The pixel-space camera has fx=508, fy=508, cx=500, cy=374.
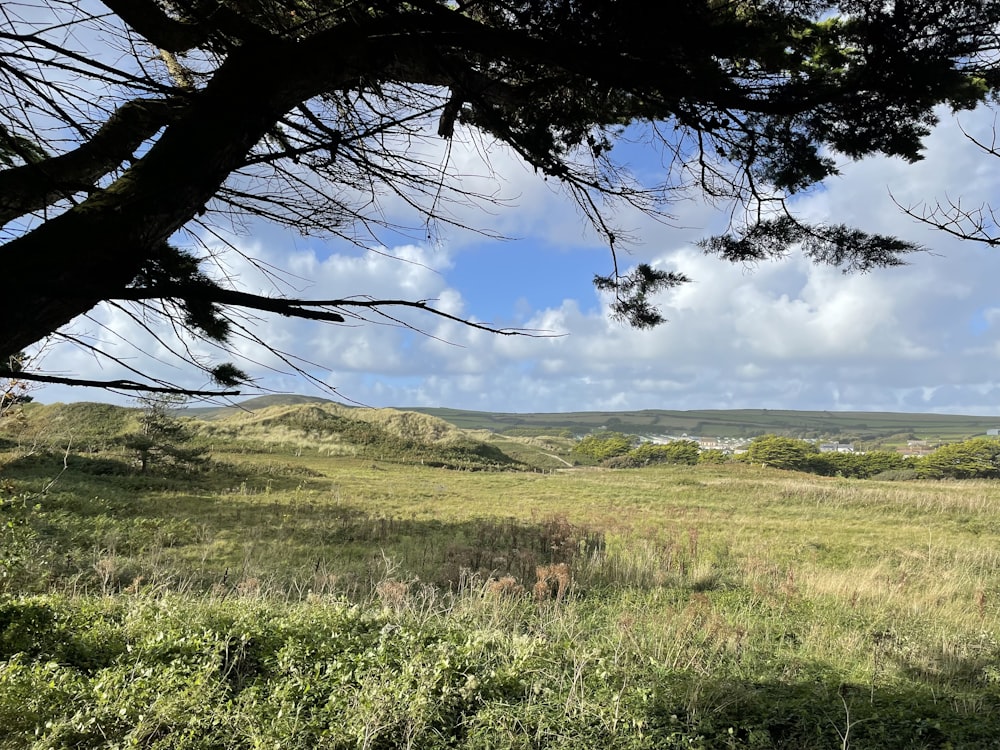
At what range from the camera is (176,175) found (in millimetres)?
1803

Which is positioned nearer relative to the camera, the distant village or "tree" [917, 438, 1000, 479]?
"tree" [917, 438, 1000, 479]

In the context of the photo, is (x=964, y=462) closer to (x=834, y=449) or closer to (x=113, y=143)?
(x=834, y=449)

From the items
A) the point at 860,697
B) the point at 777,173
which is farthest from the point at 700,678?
the point at 777,173

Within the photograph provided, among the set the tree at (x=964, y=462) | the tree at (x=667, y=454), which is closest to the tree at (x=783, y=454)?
the tree at (x=667, y=454)

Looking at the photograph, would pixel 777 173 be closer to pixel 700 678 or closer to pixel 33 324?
pixel 700 678

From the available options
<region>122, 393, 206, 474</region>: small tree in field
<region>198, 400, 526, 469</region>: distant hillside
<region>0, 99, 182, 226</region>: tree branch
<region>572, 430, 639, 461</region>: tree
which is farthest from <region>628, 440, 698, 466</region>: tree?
<region>0, 99, 182, 226</region>: tree branch

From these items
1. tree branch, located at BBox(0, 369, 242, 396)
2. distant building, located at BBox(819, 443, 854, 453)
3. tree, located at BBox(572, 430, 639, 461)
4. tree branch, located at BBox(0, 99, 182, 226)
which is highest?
tree branch, located at BBox(0, 99, 182, 226)

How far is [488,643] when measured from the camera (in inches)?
149

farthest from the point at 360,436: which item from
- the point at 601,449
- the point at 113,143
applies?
the point at 113,143

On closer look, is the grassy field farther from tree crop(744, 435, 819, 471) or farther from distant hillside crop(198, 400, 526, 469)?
tree crop(744, 435, 819, 471)

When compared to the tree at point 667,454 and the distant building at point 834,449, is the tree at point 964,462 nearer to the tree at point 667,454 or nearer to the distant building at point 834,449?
the distant building at point 834,449

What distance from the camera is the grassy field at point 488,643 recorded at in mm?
2744

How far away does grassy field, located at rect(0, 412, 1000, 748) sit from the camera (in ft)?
9.00

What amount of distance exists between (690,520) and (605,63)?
49.2 feet
